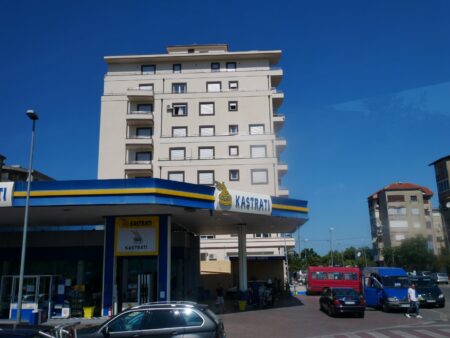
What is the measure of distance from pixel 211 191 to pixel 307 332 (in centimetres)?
799

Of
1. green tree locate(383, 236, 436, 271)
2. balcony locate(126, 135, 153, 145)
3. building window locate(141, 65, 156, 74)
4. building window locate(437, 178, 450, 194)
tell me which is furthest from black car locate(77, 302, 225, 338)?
building window locate(437, 178, 450, 194)

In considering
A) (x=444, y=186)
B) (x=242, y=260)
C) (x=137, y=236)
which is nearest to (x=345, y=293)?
(x=242, y=260)

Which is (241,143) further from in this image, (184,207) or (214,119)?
(184,207)

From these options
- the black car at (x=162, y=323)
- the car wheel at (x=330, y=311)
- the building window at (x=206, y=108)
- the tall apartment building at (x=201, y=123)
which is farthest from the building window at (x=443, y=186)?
the black car at (x=162, y=323)

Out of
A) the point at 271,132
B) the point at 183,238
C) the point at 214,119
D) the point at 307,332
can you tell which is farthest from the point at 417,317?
the point at 214,119

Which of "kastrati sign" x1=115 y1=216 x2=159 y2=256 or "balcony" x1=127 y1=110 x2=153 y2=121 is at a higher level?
"balcony" x1=127 y1=110 x2=153 y2=121

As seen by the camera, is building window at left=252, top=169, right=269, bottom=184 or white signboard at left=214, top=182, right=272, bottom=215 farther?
building window at left=252, top=169, right=269, bottom=184

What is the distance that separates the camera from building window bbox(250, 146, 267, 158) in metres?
46.7

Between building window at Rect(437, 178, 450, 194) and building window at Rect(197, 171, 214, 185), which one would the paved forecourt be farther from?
building window at Rect(437, 178, 450, 194)

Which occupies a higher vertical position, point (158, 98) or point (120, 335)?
point (158, 98)

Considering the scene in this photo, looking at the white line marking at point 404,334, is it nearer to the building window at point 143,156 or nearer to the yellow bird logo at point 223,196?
the yellow bird logo at point 223,196

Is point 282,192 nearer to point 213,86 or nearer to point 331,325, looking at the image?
point 213,86

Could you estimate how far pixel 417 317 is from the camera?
21.5 meters

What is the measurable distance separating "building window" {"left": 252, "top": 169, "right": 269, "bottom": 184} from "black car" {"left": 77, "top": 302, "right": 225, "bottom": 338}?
35.7m
